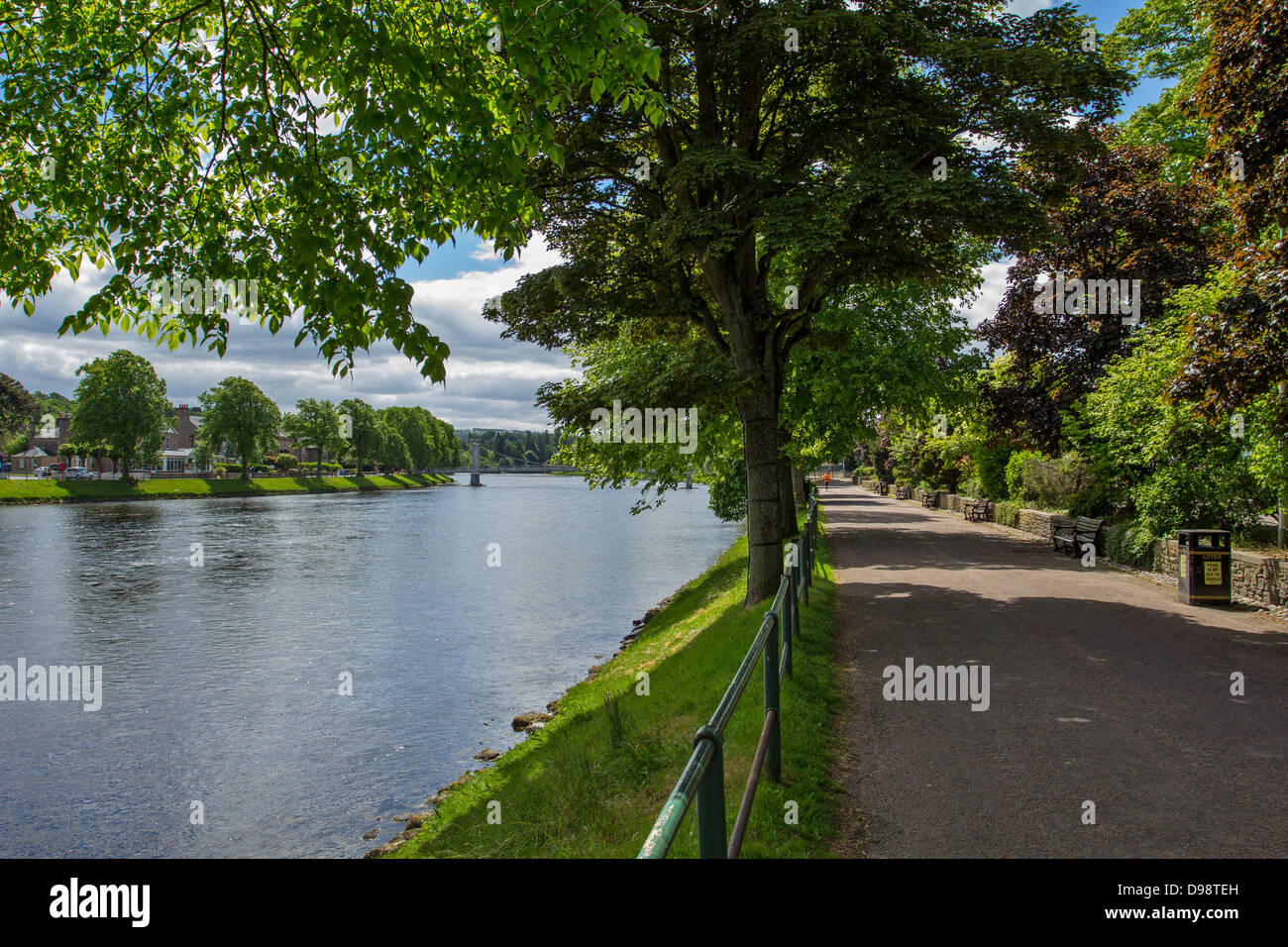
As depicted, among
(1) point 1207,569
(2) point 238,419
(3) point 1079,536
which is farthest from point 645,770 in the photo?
(2) point 238,419

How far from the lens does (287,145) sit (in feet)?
20.1

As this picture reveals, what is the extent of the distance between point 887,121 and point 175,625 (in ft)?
61.5

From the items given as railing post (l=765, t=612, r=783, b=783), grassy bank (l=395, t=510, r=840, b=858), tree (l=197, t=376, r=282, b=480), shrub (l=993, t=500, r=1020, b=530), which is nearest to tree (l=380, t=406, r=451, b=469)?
tree (l=197, t=376, r=282, b=480)

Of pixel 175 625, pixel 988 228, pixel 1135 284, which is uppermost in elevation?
pixel 1135 284

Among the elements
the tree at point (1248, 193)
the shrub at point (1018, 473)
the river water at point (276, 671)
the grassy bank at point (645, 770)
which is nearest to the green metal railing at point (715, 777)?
the grassy bank at point (645, 770)

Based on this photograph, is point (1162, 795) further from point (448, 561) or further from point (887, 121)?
point (448, 561)

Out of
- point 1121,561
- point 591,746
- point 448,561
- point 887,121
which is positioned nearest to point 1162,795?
point 591,746

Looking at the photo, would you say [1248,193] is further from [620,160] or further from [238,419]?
[238,419]

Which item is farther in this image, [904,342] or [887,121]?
[904,342]

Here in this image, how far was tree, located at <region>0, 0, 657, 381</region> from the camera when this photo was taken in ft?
17.8

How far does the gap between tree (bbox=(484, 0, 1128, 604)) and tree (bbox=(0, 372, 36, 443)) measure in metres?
72.6

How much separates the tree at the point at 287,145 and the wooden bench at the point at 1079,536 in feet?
53.1

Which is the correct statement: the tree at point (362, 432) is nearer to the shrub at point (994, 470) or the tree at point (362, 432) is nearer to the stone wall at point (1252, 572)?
the shrub at point (994, 470)
